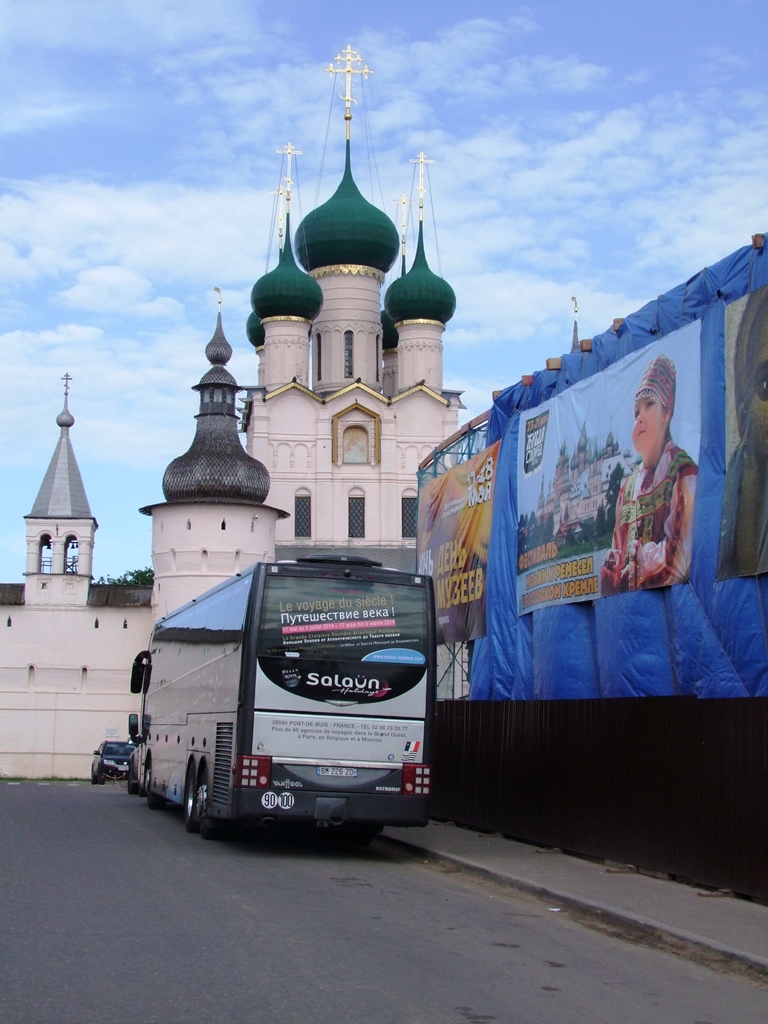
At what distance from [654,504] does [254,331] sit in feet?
170

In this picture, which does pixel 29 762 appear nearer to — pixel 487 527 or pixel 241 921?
pixel 487 527

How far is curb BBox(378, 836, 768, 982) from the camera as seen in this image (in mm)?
9219

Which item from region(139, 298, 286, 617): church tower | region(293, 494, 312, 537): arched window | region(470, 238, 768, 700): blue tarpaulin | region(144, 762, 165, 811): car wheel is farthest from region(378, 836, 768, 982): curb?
region(293, 494, 312, 537): arched window

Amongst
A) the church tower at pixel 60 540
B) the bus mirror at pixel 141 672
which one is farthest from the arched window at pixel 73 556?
the bus mirror at pixel 141 672

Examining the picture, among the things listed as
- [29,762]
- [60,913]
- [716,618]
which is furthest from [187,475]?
[60,913]

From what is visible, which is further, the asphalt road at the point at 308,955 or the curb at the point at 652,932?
the curb at the point at 652,932

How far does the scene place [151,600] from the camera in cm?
5619

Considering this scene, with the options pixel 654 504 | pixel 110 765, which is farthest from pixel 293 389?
pixel 654 504

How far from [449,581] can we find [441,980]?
1582cm

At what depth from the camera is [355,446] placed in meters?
59.7

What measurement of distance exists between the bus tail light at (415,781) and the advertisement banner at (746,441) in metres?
3.90

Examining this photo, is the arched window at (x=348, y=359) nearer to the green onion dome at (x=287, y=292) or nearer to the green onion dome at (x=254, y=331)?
the green onion dome at (x=287, y=292)

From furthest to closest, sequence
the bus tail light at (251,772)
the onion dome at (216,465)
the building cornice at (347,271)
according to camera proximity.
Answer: the building cornice at (347,271) < the onion dome at (216,465) < the bus tail light at (251,772)

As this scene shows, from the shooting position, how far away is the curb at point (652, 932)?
9.22 m
